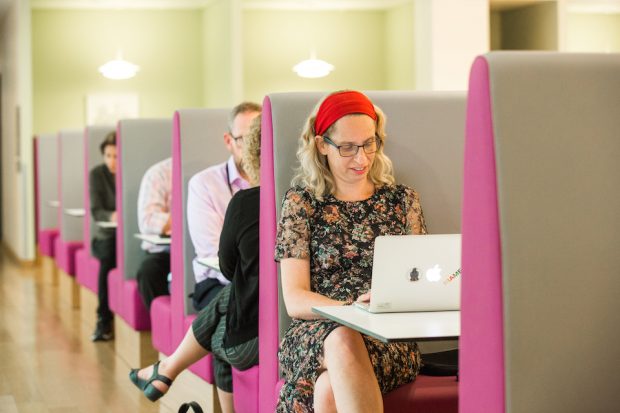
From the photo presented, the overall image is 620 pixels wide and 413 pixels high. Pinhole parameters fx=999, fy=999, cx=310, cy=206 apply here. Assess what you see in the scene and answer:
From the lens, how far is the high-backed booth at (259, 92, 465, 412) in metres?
3.14

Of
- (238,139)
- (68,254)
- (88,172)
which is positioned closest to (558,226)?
(238,139)

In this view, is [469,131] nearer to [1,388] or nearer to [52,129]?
[1,388]

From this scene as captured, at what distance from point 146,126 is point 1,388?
1598 millimetres

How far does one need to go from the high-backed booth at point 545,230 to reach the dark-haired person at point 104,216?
4625 mm

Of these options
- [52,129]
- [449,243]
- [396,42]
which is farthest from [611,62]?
[52,129]

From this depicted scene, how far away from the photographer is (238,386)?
11.7 ft

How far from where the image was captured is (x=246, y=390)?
346cm

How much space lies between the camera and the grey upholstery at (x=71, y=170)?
27.3ft

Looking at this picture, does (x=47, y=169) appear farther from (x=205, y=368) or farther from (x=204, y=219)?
(x=205, y=368)

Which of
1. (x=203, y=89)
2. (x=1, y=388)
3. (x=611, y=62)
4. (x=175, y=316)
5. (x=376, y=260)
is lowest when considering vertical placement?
(x=1, y=388)

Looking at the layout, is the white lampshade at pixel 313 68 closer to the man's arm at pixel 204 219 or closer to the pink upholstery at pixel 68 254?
the pink upholstery at pixel 68 254

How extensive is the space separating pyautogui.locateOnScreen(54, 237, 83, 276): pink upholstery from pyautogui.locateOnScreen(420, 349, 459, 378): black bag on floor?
5136 millimetres

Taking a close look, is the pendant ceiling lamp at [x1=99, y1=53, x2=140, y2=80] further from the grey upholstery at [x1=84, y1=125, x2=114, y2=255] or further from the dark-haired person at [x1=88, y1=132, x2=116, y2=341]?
the dark-haired person at [x1=88, y1=132, x2=116, y2=341]

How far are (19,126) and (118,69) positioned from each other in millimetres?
1298
